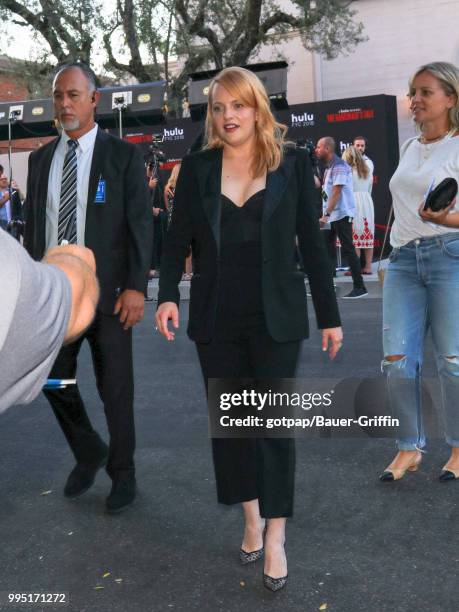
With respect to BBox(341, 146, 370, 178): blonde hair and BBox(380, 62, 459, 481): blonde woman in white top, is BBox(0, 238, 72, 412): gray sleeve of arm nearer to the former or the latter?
BBox(380, 62, 459, 481): blonde woman in white top

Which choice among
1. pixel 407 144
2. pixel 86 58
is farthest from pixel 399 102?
pixel 407 144

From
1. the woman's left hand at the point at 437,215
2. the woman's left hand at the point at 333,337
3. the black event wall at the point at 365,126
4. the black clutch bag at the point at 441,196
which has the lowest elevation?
the woman's left hand at the point at 333,337

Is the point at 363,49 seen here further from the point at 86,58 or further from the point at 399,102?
the point at 86,58

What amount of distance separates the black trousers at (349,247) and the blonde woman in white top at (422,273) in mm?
6663

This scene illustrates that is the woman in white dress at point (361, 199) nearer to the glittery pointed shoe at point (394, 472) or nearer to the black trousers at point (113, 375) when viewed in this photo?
the glittery pointed shoe at point (394, 472)

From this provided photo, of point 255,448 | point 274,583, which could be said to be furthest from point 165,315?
point 274,583

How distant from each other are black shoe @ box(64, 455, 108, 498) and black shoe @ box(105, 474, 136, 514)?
241 millimetres

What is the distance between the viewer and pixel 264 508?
10.1 feet

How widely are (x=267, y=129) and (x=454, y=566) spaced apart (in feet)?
6.31

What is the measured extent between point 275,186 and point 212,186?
27cm

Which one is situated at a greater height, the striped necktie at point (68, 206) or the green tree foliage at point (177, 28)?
the green tree foliage at point (177, 28)

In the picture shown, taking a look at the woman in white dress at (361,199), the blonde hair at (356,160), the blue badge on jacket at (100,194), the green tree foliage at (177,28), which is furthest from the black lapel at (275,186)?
the green tree foliage at (177,28)

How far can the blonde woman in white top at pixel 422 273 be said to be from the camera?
384 centimetres

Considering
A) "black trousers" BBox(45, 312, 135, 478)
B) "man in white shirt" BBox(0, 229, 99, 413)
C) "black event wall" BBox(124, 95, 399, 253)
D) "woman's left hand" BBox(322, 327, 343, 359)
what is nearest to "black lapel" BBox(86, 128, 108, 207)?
"black trousers" BBox(45, 312, 135, 478)
